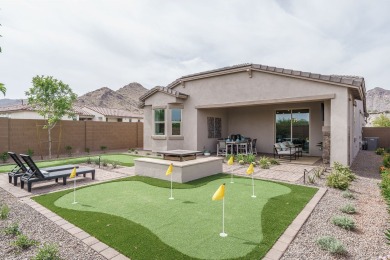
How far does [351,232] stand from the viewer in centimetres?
458

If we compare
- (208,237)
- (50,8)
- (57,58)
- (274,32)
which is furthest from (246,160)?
(57,58)

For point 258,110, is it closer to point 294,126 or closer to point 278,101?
point 294,126

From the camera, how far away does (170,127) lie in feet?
53.1

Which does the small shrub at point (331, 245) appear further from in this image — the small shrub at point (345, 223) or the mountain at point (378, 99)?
the mountain at point (378, 99)

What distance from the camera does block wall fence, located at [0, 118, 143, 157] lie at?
14.5m

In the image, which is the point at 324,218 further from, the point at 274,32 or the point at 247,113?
the point at 247,113

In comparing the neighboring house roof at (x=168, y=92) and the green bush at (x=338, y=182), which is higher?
the neighboring house roof at (x=168, y=92)

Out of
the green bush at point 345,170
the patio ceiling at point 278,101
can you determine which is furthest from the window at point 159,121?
the green bush at point 345,170

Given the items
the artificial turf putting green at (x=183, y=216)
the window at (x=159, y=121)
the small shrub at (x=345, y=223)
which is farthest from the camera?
the window at (x=159, y=121)

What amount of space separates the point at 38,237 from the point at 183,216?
2892mm

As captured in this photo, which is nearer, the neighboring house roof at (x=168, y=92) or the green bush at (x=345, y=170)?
the green bush at (x=345, y=170)

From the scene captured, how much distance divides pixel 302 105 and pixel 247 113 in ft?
13.0

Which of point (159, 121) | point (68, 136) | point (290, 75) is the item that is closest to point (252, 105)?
point (290, 75)

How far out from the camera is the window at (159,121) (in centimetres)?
1650
